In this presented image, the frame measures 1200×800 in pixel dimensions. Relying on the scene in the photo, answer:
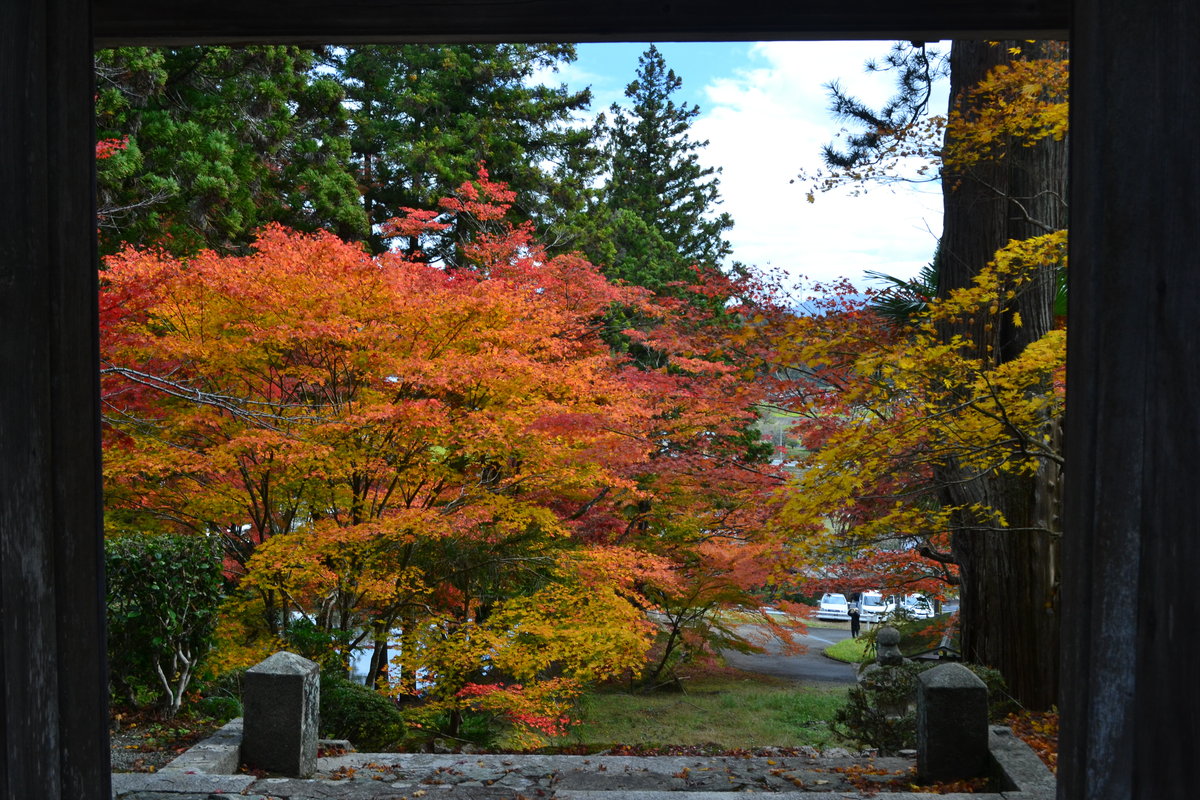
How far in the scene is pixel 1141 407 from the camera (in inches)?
49.3

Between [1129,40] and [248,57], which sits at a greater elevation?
[248,57]

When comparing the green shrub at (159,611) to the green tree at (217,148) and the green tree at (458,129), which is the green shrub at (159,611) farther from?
the green tree at (458,129)

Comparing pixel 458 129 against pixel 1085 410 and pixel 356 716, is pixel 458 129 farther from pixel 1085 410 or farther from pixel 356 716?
pixel 1085 410

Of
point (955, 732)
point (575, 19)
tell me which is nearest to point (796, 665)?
point (955, 732)

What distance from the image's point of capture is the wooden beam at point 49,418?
49.8 inches

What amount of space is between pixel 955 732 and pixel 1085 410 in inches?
182

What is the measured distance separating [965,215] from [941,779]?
4.95m

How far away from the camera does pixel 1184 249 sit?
4.06 ft

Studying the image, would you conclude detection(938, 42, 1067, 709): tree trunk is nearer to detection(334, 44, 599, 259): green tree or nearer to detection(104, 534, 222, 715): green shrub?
detection(104, 534, 222, 715): green shrub

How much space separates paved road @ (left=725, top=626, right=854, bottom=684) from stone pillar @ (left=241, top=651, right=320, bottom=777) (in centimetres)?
1210

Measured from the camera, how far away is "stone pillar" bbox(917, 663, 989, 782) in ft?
17.2

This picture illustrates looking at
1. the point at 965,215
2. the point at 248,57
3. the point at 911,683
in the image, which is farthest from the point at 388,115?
the point at 911,683

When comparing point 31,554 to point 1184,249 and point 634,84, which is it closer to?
point 1184,249

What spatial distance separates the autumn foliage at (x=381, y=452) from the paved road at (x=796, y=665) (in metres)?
8.02
